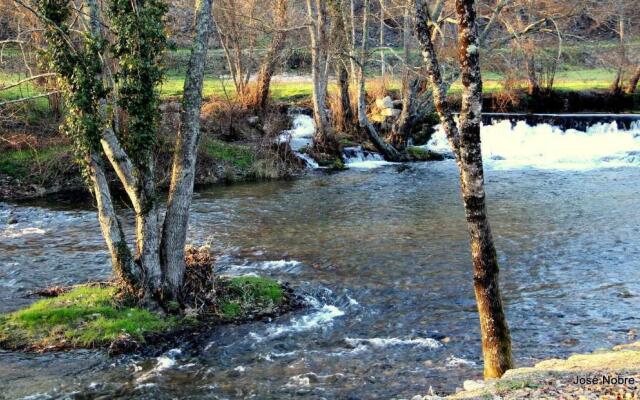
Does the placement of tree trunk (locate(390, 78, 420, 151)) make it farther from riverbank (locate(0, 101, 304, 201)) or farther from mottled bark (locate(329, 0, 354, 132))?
riverbank (locate(0, 101, 304, 201))

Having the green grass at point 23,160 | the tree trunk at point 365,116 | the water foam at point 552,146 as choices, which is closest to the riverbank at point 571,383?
the green grass at point 23,160

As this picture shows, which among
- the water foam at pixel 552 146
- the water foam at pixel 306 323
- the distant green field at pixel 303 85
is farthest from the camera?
the distant green field at pixel 303 85

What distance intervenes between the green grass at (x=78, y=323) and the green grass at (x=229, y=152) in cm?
1680

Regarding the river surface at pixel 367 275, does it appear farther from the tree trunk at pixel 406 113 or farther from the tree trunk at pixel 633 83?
the tree trunk at pixel 633 83

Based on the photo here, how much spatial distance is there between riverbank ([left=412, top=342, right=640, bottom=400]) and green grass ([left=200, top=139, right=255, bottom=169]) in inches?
856

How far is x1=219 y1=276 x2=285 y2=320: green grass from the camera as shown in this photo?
13242mm

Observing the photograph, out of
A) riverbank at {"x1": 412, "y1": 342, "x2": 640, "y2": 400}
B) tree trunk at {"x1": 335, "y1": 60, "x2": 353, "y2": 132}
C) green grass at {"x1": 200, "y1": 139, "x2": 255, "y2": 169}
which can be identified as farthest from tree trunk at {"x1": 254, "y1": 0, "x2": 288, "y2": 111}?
riverbank at {"x1": 412, "y1": 342, "x2": 640, "y2": 400}

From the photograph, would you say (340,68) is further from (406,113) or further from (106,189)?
(106,189)

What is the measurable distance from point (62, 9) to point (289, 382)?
7588mm

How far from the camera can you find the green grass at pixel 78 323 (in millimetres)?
11898

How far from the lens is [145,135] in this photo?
1246 cm

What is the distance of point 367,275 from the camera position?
15938 millimetres

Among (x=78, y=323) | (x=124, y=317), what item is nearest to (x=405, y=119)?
(x=124, y=317)

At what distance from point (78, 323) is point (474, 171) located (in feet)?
25.8
